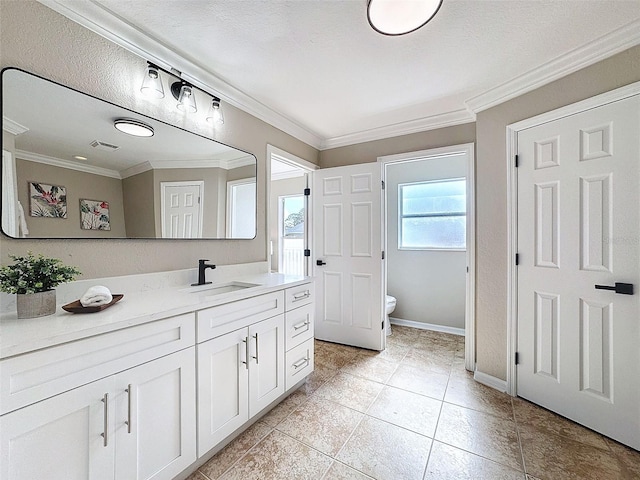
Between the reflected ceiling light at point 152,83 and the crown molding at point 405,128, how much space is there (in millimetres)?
1911

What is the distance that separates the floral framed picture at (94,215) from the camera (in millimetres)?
1336

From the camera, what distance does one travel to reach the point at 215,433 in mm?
1376

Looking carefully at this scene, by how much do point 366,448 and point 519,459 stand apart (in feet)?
2.69

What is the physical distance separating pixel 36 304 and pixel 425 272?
142 inches

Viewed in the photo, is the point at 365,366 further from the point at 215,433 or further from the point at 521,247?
the point at 521,247

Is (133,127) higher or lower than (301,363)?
higher

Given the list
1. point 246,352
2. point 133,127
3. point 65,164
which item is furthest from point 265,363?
point 133,127

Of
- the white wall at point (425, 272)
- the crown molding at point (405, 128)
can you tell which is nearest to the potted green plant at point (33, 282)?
the crown molding at point (405, 128)

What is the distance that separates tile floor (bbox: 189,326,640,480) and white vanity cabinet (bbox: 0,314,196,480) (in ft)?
1.30

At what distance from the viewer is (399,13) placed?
3.90ft

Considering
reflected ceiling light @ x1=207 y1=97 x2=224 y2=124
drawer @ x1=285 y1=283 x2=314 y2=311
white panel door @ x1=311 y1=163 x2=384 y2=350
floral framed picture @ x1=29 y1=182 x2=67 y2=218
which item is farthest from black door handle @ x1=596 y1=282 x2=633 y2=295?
floral framed picture @ x1=29 y1=182 x2=67 y2=218

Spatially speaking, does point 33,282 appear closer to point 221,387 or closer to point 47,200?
point 47,200

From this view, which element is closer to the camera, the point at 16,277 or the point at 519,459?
the point at 16,277

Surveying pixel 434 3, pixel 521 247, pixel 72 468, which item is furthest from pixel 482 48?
pixel 72 468
